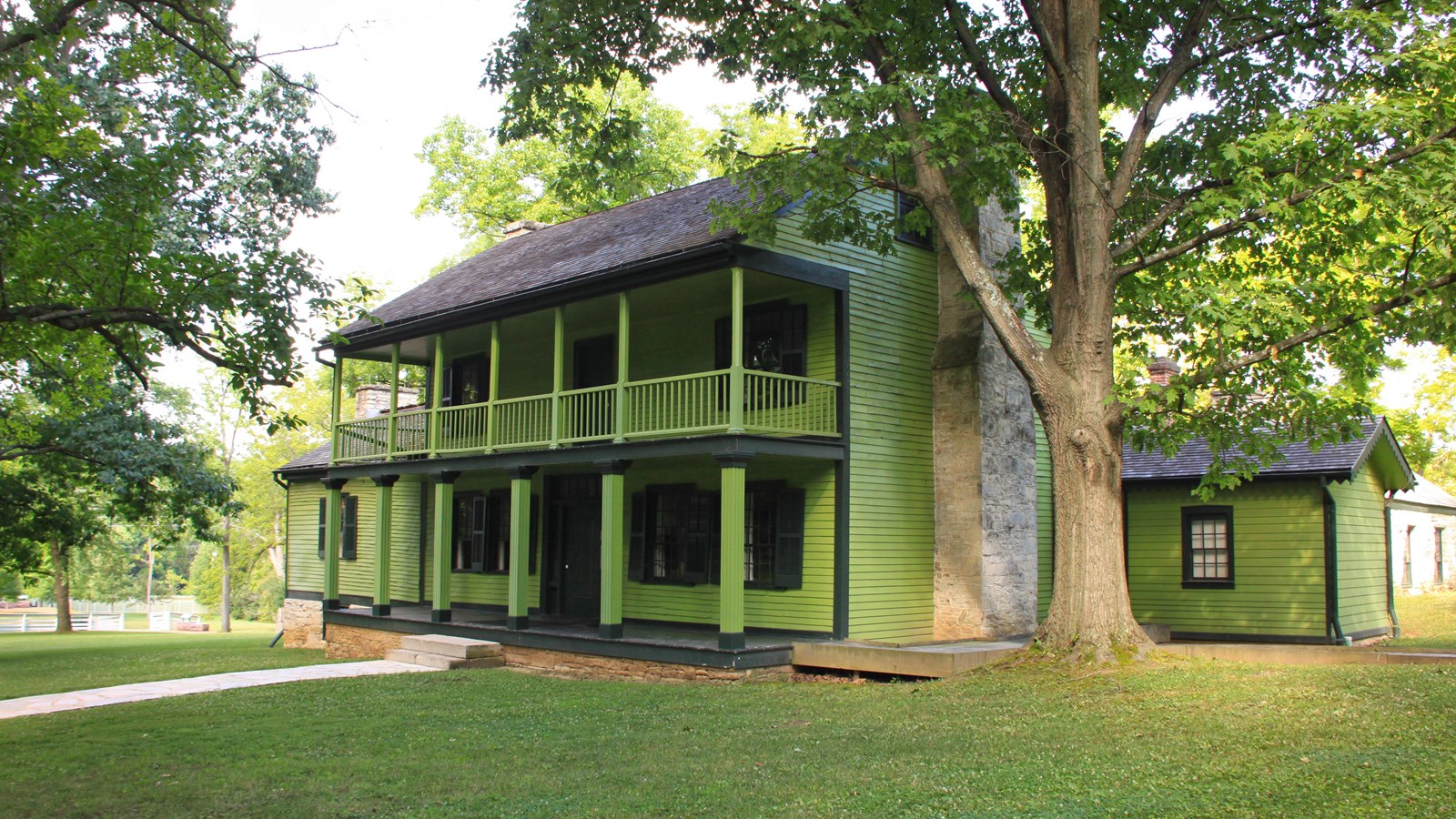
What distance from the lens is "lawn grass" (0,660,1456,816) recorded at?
697 centimetres

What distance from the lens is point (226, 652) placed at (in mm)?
23891

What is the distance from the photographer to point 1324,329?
38.2ft

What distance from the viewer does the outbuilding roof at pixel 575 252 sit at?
15.7 metres

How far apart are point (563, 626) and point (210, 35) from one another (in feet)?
31.8

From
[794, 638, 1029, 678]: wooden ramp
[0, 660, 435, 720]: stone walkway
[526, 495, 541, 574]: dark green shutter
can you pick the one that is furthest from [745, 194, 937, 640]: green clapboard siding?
[526, 495, 541, 574]: dark green shutter

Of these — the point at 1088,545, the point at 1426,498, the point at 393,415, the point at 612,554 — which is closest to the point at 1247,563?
the point at 1088,545

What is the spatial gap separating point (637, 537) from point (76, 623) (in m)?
44.2

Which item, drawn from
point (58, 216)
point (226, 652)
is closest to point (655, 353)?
point (58, 216)

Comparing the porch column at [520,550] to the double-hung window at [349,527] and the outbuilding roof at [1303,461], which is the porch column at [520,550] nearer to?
the double-hung window at [349,527]

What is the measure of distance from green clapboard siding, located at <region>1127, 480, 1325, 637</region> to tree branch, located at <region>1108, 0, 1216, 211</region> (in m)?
6.60

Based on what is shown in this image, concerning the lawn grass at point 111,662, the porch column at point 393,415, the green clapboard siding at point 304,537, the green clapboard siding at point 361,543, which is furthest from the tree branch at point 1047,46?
the green clapboard siding at point 304,537

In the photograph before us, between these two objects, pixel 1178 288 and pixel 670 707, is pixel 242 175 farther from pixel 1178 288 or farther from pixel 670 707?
pixel 1178 288

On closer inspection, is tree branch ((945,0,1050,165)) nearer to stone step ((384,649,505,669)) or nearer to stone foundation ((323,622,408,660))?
stone step ((384,649,505,669))

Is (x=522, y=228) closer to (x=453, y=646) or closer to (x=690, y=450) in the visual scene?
(x=453, y=646)
